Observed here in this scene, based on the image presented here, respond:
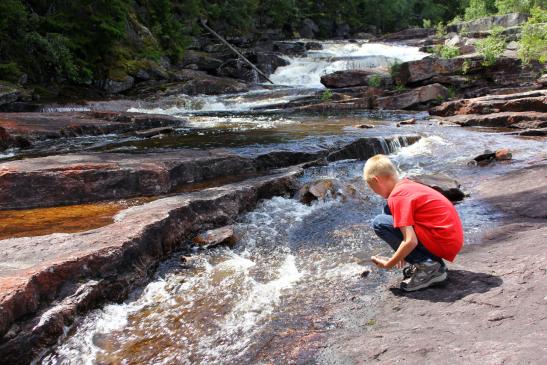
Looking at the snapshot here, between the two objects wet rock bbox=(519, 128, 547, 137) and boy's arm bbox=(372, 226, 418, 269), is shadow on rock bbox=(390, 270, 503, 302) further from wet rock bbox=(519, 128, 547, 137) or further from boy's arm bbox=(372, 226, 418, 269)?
wet rock bbox=(519, 128, 547, 137)

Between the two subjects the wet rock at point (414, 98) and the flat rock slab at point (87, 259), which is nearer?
the flat rock slab at point (87, 259)

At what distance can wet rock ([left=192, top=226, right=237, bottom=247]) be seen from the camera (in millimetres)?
5342

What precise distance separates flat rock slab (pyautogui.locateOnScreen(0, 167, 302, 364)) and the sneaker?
251 centimetres

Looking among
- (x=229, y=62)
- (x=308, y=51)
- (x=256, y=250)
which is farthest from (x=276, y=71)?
(x=256, y=250)

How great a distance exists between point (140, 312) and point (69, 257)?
2.47 feet

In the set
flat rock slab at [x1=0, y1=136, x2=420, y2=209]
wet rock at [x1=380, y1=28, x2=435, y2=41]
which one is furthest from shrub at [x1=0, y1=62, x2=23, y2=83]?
wet rock at [x1=380, y1=28, x2=435, y2=41]

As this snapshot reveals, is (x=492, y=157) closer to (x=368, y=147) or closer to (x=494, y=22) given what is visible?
(x=368, y=147)

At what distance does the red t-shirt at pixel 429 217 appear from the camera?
348 centimetres

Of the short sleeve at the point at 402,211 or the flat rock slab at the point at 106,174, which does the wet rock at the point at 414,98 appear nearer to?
the flat rock slab at the point at 106,174

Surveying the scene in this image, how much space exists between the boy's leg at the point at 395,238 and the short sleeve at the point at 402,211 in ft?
0.98

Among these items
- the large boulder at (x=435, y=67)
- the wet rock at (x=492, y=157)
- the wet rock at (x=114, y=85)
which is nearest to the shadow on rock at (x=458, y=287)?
the wet rock at (x=492, y=157)

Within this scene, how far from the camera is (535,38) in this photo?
52.3 feet

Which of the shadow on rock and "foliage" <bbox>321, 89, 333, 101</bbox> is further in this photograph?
"foliage" <bbox>321, 89, 333, 101</bbox>

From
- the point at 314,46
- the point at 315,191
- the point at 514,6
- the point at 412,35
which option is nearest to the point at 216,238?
the point at 315,191
